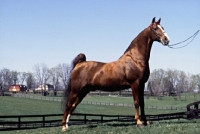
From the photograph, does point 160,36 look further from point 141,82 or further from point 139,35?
point 141,82

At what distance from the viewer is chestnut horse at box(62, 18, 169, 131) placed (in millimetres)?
8734

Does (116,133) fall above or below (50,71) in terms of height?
below

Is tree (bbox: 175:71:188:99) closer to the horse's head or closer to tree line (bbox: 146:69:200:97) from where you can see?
tree line (bbox: 146:69:200:97)

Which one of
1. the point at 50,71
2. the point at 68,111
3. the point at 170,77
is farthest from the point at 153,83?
the point at 68,111

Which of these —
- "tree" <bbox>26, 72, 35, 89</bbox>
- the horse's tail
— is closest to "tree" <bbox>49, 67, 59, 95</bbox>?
"tree" <bbox>26, 72, 35, 89</bbox>

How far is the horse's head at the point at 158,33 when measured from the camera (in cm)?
872

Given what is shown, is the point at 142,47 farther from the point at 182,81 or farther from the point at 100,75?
the point at 182,81

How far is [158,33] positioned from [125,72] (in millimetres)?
1541

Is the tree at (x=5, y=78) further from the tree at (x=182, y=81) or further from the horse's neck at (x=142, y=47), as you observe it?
the horse's neck at (x=142, y=47)

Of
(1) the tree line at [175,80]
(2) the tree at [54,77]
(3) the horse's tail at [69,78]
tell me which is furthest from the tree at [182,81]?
(3) the horse's tail at [69,78]

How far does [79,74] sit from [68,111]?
51.3 inches

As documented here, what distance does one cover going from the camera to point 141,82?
875 centimetres

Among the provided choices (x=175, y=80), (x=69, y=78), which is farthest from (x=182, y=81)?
(x=69, y=78)

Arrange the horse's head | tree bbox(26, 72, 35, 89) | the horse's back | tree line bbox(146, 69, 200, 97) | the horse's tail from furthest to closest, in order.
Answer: tree bbox(26, 72, 35, 89)
tree line bbox(146, 69, 200, 97)
the horse's tail
the horse's back
the horse's head
